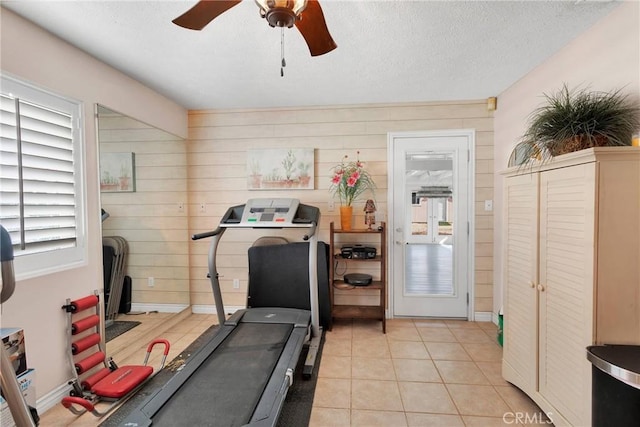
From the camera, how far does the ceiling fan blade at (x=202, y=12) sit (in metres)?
1.36

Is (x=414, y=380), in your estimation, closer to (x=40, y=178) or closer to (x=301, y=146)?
(x=301, y=146)

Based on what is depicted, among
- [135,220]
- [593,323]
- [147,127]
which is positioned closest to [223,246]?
[135,220]

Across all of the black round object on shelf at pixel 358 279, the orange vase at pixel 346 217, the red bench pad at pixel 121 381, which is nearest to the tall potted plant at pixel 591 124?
the orange vase at pixel 346 217

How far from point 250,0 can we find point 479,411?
3.02 meters

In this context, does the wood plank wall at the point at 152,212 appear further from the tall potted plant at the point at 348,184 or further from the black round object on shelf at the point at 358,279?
the black round object on shelf at the point at 358,279

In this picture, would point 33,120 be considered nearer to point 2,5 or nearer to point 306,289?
point 2,5

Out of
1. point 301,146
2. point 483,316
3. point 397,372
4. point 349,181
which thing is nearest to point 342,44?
point 349,181

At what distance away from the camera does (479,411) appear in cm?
198

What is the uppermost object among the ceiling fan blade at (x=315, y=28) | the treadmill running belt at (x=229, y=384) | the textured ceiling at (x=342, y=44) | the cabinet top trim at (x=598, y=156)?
the textured ceiling at (x=342, y=44)

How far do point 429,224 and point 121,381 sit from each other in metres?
3.29

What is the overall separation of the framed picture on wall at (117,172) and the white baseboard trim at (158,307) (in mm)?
1191

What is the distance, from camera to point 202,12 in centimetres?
141

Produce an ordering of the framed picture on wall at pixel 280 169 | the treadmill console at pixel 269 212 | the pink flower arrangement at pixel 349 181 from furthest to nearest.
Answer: the framed picture on wall at pixel 280 169 < the pink flower arrangement at pixel 349 181 < the treadmill console at pixel 269 212

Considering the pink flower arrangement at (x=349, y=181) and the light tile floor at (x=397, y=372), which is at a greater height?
the pink flower arrangement at (x=349, y=181)
